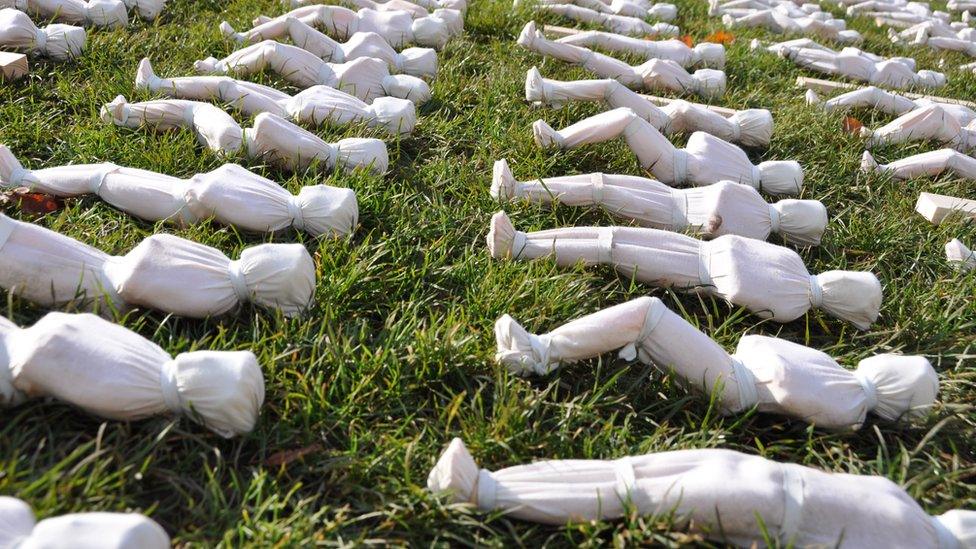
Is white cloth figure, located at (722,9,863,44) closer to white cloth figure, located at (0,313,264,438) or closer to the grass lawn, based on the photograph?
the grass lawn

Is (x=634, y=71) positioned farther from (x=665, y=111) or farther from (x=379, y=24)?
(x=379, y=24)

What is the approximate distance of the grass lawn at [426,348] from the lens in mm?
1826

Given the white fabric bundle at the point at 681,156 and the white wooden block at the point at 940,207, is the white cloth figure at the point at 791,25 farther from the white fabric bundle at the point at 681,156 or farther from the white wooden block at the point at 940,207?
the white fabric bundle at the point at 681,156

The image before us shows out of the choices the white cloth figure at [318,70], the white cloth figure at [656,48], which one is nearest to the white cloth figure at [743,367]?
the white cloth figure at [318,70]

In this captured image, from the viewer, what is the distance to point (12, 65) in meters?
3.37

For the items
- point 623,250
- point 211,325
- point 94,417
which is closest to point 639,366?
point 623,250

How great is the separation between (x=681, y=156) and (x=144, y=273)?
205 centimetres

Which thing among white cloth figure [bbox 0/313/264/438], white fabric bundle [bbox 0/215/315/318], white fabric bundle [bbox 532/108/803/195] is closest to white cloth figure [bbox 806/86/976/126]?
white fabric bundle [bbox 532/108/803/195]

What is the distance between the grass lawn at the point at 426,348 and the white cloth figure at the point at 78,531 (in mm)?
137

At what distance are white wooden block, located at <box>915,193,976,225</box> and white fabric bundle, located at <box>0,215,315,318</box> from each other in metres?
2.57

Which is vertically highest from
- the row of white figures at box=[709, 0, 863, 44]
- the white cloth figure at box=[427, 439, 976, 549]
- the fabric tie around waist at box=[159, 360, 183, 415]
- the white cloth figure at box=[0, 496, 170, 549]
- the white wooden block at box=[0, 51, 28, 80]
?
the white wooden block at box=[0, 51, 28, 80]

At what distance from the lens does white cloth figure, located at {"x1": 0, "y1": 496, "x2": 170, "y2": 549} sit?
4.67 feet

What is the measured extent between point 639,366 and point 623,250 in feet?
1.46

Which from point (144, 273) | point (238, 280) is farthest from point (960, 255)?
point (144, 273)
